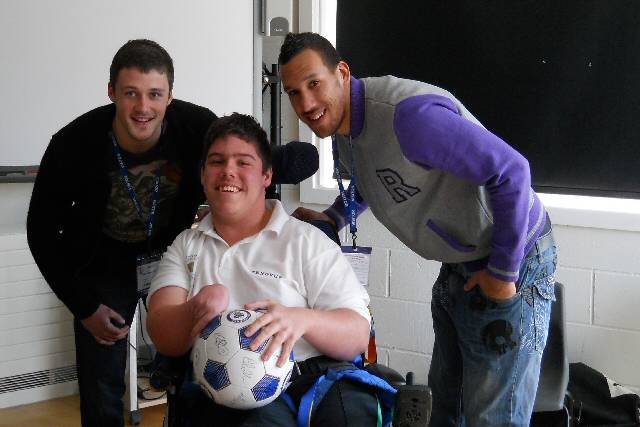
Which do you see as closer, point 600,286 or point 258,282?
point 258,282

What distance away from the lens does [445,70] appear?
10.7ft

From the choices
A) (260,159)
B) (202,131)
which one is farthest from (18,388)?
(260,159)

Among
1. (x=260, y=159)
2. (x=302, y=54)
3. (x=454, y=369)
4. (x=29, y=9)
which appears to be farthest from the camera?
(x=29, y=9)

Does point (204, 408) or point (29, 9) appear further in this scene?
point (29, 9)

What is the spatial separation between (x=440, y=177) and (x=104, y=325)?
43.1 inches

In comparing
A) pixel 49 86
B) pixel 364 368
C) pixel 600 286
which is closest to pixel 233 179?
pixel 364 368

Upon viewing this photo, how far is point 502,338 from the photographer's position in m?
1.79

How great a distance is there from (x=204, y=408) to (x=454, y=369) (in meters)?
0.83

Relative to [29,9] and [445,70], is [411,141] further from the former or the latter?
[29,9]

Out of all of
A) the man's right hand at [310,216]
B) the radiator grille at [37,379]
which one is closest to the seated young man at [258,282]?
the man's right hand at [310,216]

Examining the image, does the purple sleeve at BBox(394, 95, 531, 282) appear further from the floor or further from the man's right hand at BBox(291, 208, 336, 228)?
the floor

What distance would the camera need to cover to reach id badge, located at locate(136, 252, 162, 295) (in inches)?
80.5

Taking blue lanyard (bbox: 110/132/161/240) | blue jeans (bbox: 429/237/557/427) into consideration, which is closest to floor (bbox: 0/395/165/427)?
blue lanyard (bbox: 110/132/161/240)

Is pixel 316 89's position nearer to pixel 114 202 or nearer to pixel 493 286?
pixel 493 286
